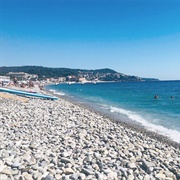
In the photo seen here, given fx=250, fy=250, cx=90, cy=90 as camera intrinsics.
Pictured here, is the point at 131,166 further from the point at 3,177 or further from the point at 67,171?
the point at 3,177

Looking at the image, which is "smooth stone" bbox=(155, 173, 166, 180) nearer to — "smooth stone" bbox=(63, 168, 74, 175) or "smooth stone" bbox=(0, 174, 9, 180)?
"smooth stone" bbox=(63, 168, 74, 175)

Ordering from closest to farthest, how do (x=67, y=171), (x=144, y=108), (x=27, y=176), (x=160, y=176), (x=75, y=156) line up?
(x=27, y=176) → (x=67, y=171) → (x=160, y=176) → (x=75, y=156) → (x=144, y=108)

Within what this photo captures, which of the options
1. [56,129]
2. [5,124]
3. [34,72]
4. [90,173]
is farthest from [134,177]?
[34,72]

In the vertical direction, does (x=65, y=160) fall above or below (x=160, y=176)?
above

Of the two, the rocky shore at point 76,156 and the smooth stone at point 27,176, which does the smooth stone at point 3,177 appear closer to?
the rocky shore at point 76,156

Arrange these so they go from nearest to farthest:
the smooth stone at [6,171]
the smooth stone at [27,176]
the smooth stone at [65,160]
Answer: the smooth stone at [27,176], the smooth stone at [6,171], the smooth stone at [65,160]

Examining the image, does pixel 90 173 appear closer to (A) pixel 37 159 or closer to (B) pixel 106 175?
(B) pixel 106 175

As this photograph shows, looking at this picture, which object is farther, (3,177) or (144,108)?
(144,108)

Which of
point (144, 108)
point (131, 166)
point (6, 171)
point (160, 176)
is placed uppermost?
point (6, 171)

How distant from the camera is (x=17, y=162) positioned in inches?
236

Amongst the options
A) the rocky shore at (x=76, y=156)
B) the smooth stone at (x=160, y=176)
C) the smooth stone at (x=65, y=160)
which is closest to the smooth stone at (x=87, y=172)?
the rocky shore at (x=76, y=156)

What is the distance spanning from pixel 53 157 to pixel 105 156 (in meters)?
1.49

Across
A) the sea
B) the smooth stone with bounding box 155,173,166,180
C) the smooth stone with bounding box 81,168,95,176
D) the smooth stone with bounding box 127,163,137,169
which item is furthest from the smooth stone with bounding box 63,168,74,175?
the sea

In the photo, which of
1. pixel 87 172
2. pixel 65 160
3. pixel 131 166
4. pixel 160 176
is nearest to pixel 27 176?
pixel 65 160
